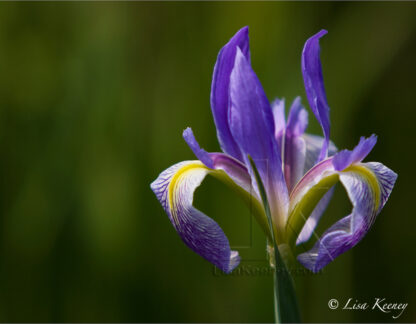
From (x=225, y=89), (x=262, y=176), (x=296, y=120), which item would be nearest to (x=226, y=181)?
(x=262, y=176)

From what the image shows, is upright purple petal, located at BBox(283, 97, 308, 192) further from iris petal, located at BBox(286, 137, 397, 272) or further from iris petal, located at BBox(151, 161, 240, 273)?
iris petal, located at BBox(151, 161, 240, 273)

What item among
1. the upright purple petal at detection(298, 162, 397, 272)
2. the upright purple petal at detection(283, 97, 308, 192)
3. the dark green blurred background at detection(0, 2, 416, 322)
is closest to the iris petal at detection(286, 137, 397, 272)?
the upright purple petal at detection(298, 162, 397, 272)

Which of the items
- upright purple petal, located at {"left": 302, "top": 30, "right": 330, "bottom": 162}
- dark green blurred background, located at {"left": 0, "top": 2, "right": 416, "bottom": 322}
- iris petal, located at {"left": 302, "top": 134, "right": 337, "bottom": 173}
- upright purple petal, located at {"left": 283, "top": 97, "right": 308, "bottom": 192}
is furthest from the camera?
dark green blurred background, located at {"left": 0, "top": 2, "right": 416, "bottom": 322}

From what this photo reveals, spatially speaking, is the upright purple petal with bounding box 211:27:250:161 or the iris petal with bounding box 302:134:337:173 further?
the iris petal with bounding box 302:134:337:173

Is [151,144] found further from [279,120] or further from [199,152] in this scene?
[199,152]

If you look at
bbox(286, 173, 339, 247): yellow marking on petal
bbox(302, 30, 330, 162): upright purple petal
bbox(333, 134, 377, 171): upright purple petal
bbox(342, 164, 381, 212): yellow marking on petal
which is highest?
bbox(302, 30, 330, 162): upright purple petal

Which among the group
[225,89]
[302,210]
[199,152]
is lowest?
[302,210]

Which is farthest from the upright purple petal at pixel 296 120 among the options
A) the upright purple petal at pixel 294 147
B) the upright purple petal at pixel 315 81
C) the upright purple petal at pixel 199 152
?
the upright purple petal at pixel 199 152

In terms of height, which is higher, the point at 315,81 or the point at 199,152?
the point at 315,81
